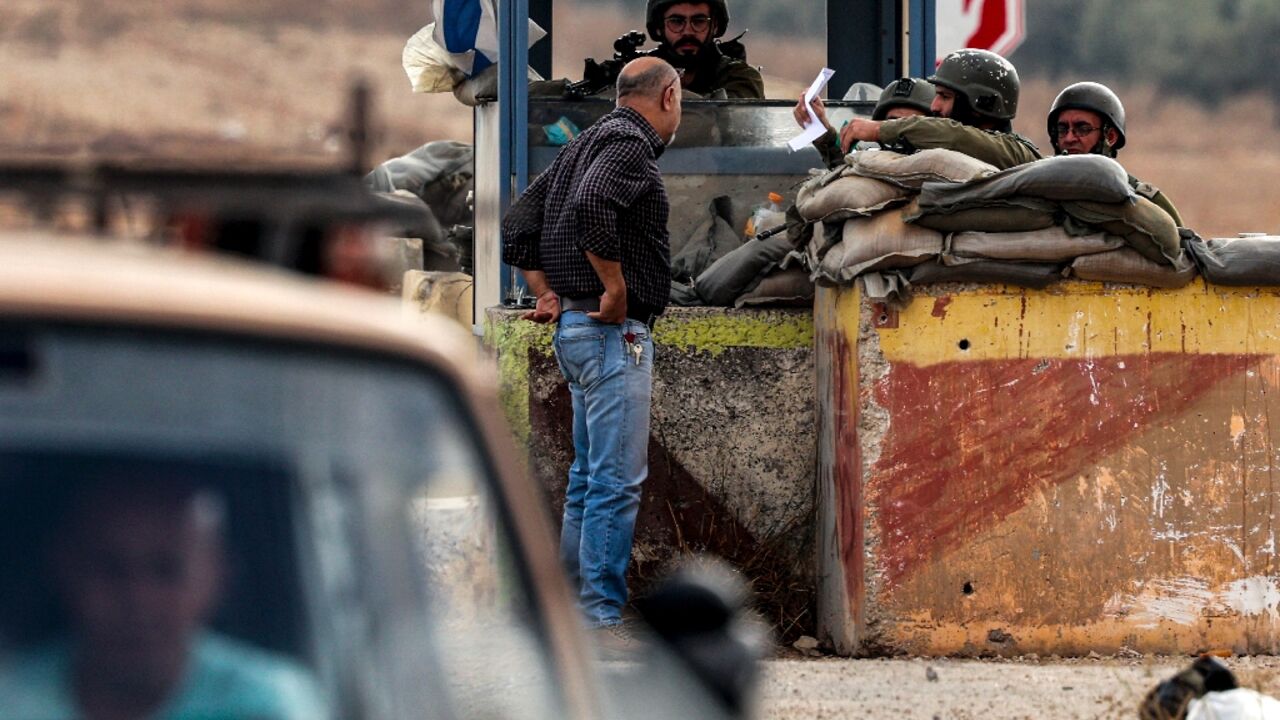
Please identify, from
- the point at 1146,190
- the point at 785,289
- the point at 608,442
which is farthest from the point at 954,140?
the point at 608,442

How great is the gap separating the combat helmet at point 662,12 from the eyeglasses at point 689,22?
0.05 m

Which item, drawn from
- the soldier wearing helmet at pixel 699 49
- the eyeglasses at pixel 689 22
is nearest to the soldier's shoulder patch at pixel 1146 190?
the soldier wearing helmet at pixel 699 49

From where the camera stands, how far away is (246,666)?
181 cm

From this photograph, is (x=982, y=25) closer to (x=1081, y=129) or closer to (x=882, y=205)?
(x=1081, y=129)

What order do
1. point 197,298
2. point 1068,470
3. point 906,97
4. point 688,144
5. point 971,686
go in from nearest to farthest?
point 197,298 < point 971,686 < point 1068,470 < point 906,97 < point 688,144

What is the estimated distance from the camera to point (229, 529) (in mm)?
1812

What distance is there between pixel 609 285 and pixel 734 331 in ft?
3.94

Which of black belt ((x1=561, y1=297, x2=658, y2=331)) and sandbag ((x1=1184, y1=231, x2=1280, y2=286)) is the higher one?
sandbag ((x1=1184, y1=231, x2=1280, y2=286))

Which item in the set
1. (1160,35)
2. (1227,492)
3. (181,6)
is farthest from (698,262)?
(1160,35)

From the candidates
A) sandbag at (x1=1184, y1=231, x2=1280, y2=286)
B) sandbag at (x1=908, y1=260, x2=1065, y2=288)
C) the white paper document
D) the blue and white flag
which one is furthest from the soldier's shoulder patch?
the blue and white flag

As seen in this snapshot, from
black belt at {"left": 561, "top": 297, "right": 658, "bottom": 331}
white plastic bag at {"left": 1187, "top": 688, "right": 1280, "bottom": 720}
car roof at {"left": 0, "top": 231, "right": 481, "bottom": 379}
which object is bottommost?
white plastic bag at {"left": 1187, "top": 688, "right": 1280, "bottom": 720}

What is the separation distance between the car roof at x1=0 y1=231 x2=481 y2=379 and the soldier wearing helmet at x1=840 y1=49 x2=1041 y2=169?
4.84 meters

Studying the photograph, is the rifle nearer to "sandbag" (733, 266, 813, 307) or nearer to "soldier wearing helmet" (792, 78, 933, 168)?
"soldier wearing helmet" (792, 78, 933, 168)

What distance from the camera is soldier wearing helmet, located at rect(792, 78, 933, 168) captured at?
23.7 ft
